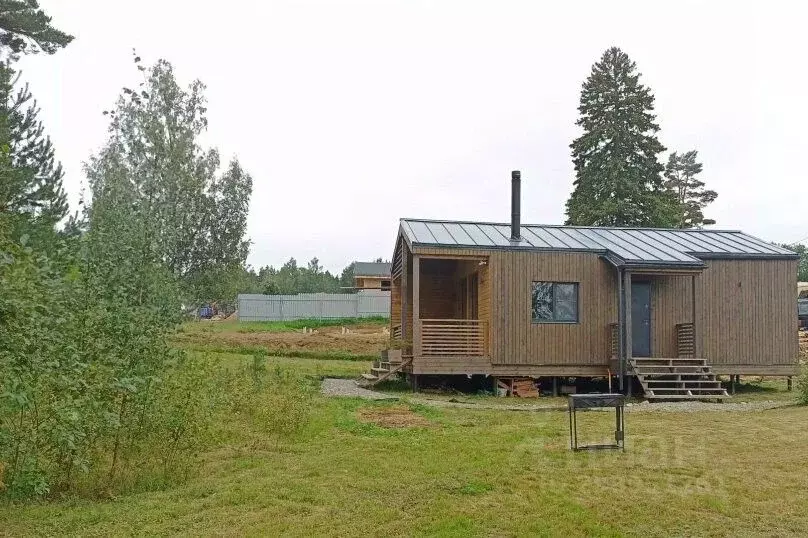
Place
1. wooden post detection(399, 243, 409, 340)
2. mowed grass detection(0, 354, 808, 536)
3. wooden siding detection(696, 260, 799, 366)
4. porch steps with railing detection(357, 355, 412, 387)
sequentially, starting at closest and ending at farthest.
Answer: mowed grass detection(0, 354, 808, 536)
porch steps with railing detection(357, 355, 412, 387)
wooden siding detection(696, 260, 799, 366)
wooden post detection(399, 243, 409, 340)

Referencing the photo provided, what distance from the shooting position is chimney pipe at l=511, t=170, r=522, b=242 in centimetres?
1759

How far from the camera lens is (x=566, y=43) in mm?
15789

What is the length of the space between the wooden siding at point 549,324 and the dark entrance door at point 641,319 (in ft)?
2.07

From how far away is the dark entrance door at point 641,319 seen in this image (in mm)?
16875

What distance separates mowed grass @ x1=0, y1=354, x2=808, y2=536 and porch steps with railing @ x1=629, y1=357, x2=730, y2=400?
5.27m

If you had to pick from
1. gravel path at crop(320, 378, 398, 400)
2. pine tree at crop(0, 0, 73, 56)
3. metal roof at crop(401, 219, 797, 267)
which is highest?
pine tree at crop(0, 0, 73, 56)

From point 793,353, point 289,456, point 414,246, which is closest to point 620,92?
point 793,353

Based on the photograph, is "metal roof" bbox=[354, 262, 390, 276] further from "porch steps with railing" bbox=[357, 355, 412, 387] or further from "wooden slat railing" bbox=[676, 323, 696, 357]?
"wooden slat railing" bbox=[676, 323, 696, 357]

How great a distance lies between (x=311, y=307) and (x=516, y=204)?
1033 inches

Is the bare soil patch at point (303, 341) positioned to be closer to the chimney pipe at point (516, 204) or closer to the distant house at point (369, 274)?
the chimney pipe at point (516, 204)

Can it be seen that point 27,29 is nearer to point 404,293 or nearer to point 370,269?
point 404,293

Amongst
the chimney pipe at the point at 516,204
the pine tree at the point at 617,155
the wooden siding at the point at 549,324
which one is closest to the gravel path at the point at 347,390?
the wooden siding at the point at 549,324

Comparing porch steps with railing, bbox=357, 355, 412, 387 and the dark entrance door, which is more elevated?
the dark entrance door

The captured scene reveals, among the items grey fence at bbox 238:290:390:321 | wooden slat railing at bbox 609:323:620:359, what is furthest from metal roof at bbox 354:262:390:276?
wooden slat railing at bbox 609:323:620:359
